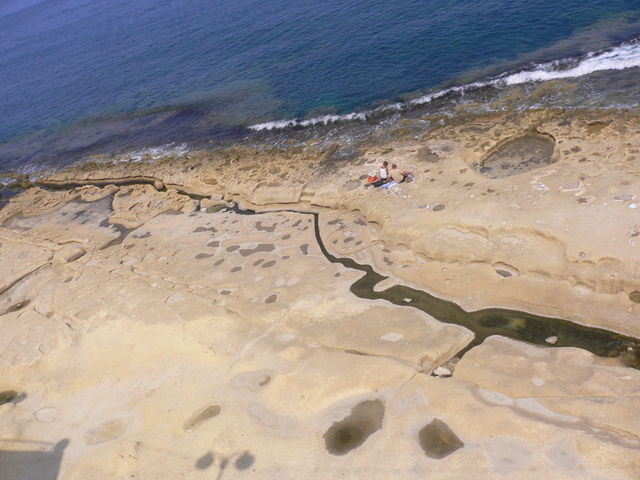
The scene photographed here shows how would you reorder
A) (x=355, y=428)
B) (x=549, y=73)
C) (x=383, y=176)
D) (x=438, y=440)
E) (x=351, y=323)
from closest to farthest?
(x=438, y=440) < (x=355, y=428) < (x=351, y=323) < (x=383, y=176) < (x=549, y=73)

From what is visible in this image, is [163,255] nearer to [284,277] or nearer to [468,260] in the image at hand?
[284,277]

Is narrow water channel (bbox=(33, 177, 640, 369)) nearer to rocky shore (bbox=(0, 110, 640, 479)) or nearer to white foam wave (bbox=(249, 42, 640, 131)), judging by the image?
rocky shore (bbox=(0, 110, 640, 479))

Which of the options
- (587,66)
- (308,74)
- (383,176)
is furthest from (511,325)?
(308,74)

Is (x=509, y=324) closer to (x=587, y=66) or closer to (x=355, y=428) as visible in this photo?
(x=355, y=428)

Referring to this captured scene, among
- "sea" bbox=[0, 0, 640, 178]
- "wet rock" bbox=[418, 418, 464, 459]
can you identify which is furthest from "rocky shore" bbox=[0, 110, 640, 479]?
"sea" bbox=[0, 0, 640, 178]

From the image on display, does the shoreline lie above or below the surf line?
above
